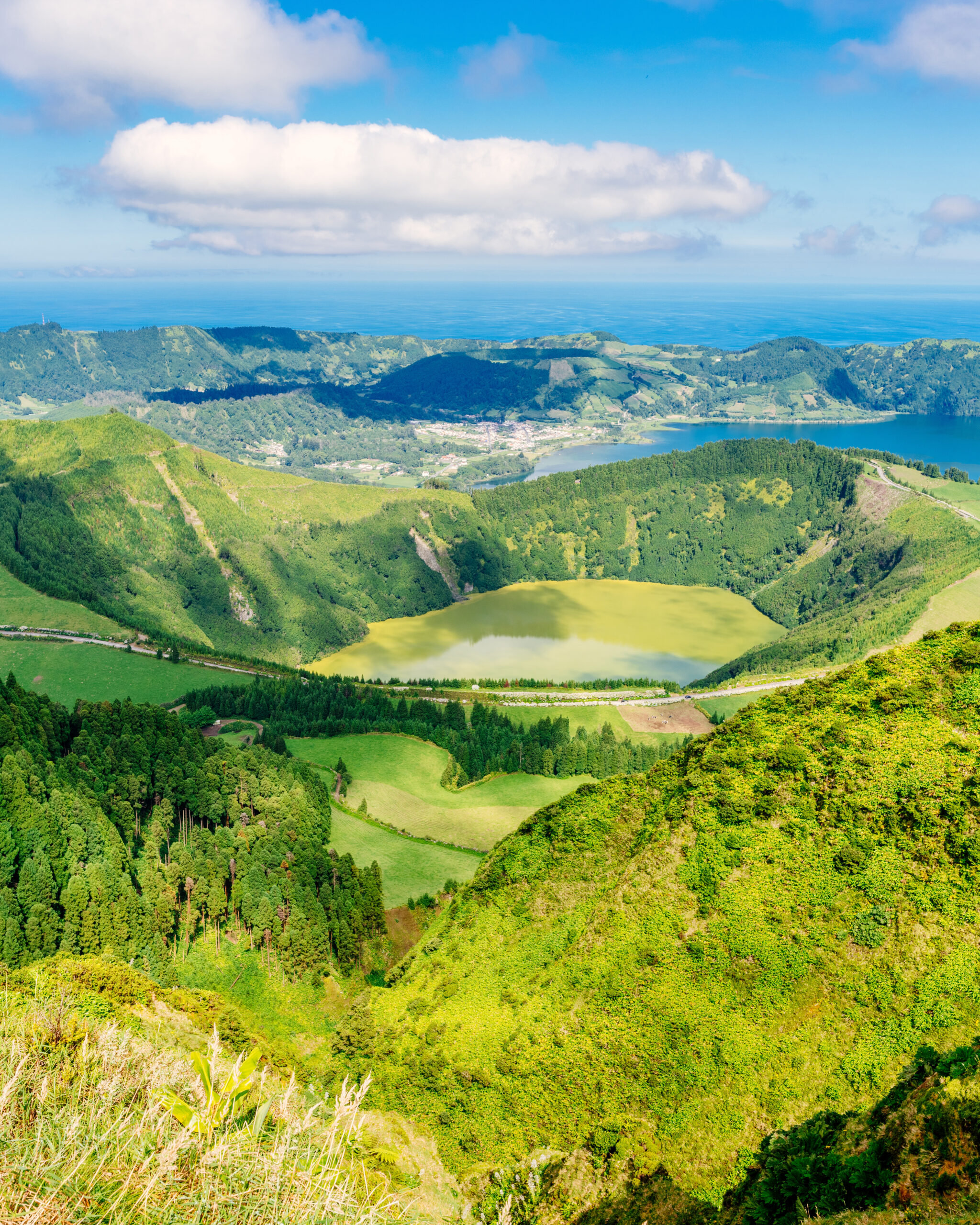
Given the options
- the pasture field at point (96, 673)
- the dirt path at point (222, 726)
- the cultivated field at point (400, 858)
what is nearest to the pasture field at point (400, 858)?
the cultivated field at point (400, 858)

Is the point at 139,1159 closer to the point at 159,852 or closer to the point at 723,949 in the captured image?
the point at 723,949

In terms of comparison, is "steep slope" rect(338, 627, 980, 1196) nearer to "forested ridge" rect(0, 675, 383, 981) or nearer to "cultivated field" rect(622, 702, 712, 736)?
"forested ridge" rect(0, 675, 383, 981)

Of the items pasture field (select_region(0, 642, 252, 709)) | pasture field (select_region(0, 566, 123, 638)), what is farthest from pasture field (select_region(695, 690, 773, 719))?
pasture field (select_region(0, 566, 123, 638))

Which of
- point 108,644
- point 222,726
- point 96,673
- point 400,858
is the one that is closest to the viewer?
point 400,858

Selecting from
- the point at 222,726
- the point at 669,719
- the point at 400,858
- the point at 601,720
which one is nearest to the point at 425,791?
the point at 400,858

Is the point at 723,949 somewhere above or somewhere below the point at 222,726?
above

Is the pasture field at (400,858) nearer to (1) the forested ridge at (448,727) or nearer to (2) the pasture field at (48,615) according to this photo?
(1) the forested ridge at (448,727)
